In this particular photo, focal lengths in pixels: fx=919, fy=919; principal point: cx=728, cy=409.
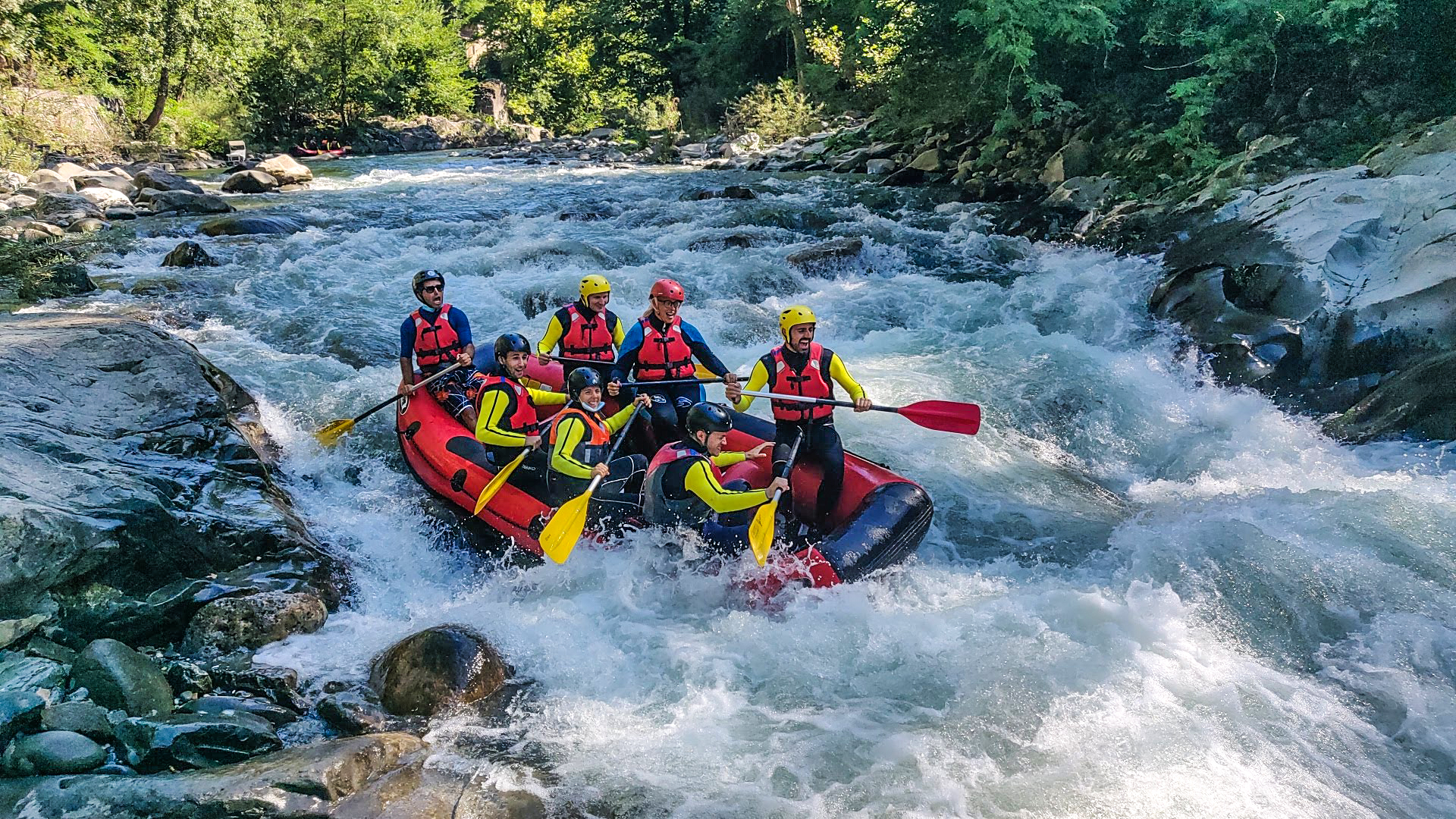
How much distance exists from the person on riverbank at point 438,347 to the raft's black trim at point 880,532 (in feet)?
9.11

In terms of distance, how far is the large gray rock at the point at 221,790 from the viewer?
8.99 ft

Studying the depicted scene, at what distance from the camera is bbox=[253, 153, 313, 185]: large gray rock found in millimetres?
16078

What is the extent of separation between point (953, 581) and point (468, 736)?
2609 mm

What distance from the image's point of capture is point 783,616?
4.44 meters

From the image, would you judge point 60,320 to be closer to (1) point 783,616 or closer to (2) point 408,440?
(2) point 408,440

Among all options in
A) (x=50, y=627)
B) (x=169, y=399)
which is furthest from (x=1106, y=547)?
(x=169, y=399)

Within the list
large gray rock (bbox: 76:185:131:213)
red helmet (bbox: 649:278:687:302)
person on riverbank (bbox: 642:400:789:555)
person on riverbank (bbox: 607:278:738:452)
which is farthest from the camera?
large gray rock (bbox: 76:185:131:213)

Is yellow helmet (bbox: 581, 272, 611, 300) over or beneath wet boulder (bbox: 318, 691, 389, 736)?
over

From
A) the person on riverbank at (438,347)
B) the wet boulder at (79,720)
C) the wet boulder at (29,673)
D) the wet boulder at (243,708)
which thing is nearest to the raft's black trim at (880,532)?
the wet boulder at (243,708)

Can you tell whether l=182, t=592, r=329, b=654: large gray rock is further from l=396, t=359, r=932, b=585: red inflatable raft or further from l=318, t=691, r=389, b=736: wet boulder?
l=396, t=359, r=932, b=585: red inflatable raft

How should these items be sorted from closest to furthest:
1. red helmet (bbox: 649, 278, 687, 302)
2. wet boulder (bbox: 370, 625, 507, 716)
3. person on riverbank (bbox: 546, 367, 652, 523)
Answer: wet boulder (bbox: 370, 625, 507, 716), person on riverbank (bbox: 546, 367, 652, 523), red helmet (bbox: 649, 278, 687, 302)

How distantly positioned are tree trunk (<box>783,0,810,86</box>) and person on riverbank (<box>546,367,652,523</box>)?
18.5 meters

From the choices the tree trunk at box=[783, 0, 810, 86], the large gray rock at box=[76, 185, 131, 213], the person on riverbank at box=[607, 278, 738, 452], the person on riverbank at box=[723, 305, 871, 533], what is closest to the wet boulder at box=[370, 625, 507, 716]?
the person on riverbank at box=[723, 305, 871, 533]

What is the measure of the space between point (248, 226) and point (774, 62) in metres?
17.4
